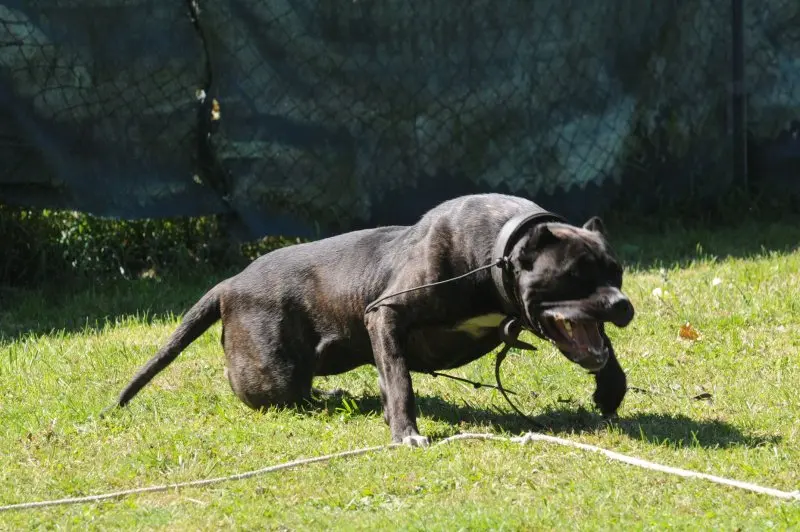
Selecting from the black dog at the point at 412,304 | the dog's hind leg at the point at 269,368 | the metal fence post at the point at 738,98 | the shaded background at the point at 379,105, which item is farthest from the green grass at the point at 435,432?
the metal fence post at the point at 738,98

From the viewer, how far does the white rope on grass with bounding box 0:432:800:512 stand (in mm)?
4707

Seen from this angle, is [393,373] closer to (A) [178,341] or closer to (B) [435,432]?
(B) [435,432]

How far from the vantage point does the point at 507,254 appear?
5.48 m

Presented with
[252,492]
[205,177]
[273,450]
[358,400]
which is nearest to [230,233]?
[205,177]

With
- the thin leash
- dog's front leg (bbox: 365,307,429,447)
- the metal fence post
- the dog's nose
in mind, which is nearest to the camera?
the dog's nose

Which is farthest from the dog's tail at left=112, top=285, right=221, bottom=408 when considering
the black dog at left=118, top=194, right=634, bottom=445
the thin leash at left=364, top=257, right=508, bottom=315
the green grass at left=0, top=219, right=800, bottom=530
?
the thin leash at left=364, top=257, right=508, bottom=315

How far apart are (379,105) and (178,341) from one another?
3.92m

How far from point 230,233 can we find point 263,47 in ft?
4.56

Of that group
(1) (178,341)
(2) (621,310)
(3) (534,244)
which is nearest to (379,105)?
(1) (178,341)

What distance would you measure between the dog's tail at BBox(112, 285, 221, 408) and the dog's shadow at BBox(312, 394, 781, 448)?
2.36 feet

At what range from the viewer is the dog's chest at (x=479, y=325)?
19.0ft

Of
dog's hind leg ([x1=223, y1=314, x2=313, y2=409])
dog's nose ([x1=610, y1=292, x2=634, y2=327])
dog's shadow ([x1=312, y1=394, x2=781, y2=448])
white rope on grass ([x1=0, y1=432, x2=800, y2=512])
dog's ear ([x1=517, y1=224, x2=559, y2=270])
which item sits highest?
dog's ear ([x1=517, y1=224, x2=559, y2=270])

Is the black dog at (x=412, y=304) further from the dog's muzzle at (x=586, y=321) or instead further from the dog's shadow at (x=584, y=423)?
the dog's shadow at (x=584, y=423)

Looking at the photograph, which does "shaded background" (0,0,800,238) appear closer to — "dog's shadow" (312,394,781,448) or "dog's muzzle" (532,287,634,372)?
"dog's shadow" (312,394,781,448)
